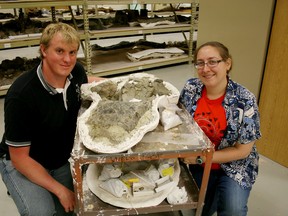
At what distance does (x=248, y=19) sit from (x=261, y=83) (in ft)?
1.64

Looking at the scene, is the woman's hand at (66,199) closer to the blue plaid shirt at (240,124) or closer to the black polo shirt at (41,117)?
the black polo shirt at (41,117)

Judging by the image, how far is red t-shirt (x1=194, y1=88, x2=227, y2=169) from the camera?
1218 millimetres

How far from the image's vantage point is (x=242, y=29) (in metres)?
1.98

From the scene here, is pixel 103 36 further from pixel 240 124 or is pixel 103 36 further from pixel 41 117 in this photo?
pixel 240 124

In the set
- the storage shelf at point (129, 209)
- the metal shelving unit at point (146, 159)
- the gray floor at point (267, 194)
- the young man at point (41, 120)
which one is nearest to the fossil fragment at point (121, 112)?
the metal shelving unit at point (146, 159)

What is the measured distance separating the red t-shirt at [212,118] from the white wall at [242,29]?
0.95 meters

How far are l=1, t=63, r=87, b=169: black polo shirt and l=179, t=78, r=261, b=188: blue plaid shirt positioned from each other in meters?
0.57

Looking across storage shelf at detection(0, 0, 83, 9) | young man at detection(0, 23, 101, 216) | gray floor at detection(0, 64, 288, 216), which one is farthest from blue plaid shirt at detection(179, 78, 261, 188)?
storage shelf at detection(0, 0, 83, 9)

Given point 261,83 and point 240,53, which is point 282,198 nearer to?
point 261,83

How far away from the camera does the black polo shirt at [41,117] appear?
111 centimetres

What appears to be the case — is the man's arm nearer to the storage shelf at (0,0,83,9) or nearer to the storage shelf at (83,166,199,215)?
the storage shelf at (83,166,199,215)

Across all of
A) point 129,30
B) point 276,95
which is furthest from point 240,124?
point 129,30

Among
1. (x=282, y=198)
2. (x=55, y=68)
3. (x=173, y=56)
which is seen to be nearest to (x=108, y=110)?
(x=55, y=68)

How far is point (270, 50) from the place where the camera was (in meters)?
1.90
